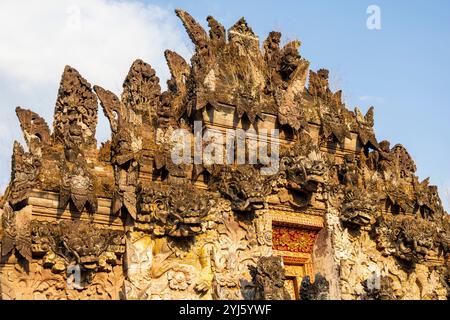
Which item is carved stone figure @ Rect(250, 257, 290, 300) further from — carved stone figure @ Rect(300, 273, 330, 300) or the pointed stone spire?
the pointed stone spire

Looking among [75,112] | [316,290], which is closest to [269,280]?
[316,290]

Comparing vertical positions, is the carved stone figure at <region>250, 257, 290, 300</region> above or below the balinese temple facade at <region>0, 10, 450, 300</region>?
below

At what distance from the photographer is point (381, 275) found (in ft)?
47.1

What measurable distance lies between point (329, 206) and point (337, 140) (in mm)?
1823

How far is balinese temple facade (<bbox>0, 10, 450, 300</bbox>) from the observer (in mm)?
11438

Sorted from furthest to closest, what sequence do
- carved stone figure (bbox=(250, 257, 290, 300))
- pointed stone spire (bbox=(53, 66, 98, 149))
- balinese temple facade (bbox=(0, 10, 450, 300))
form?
pointed stone spire (bbox=(53, 66, 98, 149)) → carved stone figure (bbox=(250, 257, 290, 300)) → balinese temple facade (bbox=(0, 10, 450, 300))

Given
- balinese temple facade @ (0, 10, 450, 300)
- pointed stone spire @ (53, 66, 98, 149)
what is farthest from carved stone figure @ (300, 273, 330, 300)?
pointed stone spire @ (53, 66, 98, 149)

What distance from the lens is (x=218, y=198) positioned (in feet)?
42.0

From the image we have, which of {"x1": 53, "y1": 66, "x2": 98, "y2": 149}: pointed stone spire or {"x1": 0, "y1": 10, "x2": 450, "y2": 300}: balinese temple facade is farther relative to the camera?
{"x1": 53, "y1": 66, "x2": 98, "y2": 149}: pointed stone spire

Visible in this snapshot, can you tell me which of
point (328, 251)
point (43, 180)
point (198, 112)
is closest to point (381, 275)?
point (328, 251)

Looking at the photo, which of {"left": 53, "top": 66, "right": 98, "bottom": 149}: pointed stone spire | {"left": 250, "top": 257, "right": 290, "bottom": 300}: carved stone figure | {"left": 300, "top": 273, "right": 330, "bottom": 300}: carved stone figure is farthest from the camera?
{"left": 300, "top": 273, "right": 330, "bottom": 300}: carved stone figure

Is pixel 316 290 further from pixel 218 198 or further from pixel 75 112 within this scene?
pixel 75 112
